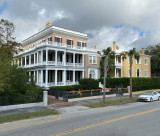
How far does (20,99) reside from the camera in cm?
1709

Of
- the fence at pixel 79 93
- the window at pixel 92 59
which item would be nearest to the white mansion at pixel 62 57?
the window at pixel 92 59

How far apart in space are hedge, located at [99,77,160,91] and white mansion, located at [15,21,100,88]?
5.15 metres

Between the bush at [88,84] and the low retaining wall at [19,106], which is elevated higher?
the bush at [88,84]

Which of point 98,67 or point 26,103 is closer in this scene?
point 26,103

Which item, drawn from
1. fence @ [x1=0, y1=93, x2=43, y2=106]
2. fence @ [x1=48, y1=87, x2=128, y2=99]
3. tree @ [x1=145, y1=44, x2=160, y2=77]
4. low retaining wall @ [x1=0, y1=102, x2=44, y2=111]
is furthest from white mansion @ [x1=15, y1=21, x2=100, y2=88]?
tree @ [x1=145, y1=44, x2=160, y2=77]

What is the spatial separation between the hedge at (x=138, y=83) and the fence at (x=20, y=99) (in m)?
18.7

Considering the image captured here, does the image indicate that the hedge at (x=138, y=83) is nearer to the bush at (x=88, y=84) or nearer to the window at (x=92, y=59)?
the window at (x=92, y=59)

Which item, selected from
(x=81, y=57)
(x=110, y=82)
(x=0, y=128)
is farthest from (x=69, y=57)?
(x=0, y=128)

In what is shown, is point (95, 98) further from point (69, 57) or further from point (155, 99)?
point (69, 57)

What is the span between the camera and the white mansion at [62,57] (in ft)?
98.8

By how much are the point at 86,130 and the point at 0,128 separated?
215 inches

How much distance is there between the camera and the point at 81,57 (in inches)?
1420

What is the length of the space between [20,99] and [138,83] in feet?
74.0

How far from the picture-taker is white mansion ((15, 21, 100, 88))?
30.1 metres
